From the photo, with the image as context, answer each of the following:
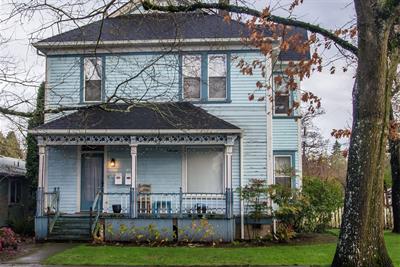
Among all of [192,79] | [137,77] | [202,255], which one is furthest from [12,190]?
[202,255]

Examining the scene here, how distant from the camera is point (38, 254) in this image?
530 inches

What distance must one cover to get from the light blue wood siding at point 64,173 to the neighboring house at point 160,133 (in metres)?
0.04

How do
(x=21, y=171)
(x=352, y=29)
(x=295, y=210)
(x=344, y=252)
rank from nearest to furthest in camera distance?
(x=344, y=252)
(x=352, y=29)
(x=295, y=210)
(x=21, y=171)

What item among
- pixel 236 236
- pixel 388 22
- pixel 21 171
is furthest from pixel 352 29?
pixel 21 171

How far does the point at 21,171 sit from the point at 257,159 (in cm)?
1201

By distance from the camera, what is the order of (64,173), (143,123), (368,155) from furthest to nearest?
(64,173), (143,123), (368,155)

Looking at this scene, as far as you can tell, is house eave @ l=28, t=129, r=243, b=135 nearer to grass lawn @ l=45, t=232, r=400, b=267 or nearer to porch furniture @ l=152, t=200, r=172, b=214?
porch furniture @ l=152, t=200, r=172, b=214

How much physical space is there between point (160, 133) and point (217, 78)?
130 inches

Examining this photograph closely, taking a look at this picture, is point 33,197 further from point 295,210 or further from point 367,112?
point 367,112

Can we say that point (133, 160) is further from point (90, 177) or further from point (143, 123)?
point (90, 177)

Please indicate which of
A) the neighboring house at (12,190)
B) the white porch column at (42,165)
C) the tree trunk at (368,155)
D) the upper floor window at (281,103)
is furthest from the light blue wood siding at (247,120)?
the neighboring house at (12,190)

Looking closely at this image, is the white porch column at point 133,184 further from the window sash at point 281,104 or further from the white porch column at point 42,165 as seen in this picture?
the window sash at point 281,104

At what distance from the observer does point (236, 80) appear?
1823 centimetres

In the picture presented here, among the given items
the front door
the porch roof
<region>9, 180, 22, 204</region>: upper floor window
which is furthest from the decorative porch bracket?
<region>9, 180, 22, 204</region>: upper floor window
